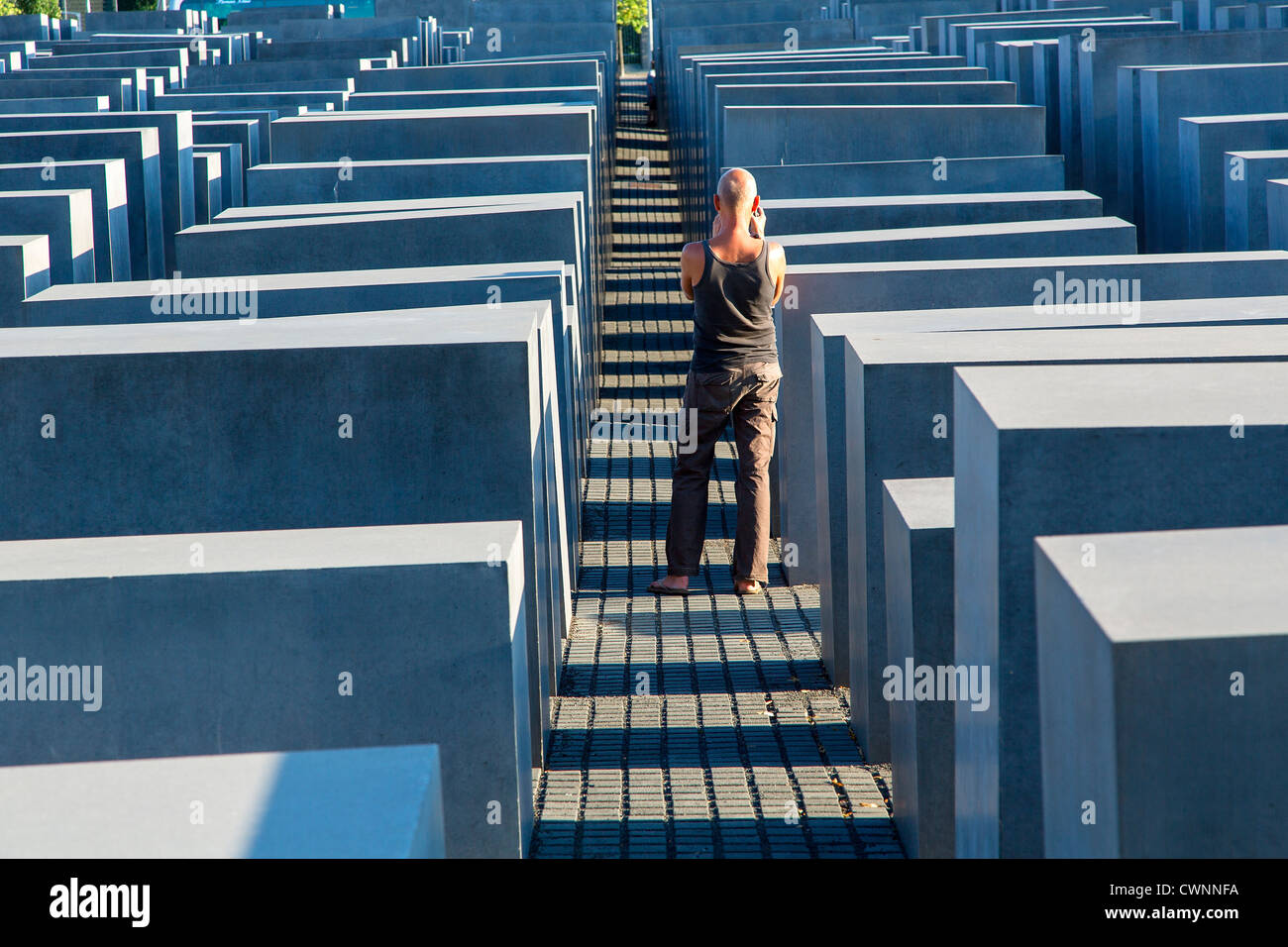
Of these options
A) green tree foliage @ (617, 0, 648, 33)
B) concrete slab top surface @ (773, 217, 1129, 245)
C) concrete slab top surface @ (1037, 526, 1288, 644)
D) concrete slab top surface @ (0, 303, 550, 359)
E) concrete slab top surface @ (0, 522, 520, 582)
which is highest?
green tree foliage @ (617, 0, 648, 33)

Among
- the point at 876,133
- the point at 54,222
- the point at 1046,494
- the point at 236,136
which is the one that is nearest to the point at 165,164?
the point at 236,136

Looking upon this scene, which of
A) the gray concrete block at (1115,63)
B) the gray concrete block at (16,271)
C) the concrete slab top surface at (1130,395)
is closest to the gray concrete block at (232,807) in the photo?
the concrete slab top surface at (1130,395)

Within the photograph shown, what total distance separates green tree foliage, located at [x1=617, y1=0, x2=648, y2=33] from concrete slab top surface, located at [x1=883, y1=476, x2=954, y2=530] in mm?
47708

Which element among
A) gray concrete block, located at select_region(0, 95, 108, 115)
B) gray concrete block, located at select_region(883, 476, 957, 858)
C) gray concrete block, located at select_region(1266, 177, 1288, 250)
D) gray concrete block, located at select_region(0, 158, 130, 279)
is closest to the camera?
gray concrete block, located at select_region(883, 476, 957, 858)

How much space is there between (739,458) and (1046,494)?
3855mm

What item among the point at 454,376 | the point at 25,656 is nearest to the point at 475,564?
the point at 25,656

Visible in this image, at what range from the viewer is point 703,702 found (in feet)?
19.2

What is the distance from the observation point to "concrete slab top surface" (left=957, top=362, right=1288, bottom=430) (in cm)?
353

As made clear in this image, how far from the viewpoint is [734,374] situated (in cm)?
698

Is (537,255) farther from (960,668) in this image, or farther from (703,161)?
(703,161)

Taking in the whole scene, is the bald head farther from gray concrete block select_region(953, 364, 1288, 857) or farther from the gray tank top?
gray concrete block select_region(953, 364, 1288, 857)

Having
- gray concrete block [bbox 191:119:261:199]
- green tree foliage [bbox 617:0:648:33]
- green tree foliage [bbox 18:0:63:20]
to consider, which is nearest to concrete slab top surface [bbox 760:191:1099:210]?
gray concrete block [bbox 191:119:261:199]

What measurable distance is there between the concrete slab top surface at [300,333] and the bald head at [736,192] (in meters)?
1.00

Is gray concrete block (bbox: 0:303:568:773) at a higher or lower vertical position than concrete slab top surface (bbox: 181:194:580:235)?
lower
